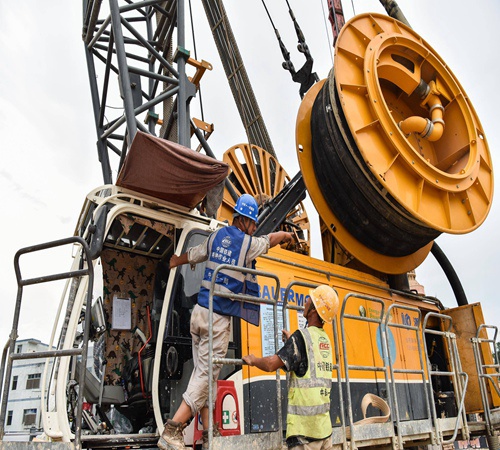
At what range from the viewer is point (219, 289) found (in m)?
3.57

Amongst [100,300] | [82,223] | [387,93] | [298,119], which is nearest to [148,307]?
[100,300]

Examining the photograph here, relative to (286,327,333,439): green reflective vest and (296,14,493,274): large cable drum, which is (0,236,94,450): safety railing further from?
(296,14,493,274): large cable drum

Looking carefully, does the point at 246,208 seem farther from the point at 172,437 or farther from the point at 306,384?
the point at 172,437

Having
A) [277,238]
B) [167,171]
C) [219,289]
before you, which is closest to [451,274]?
[277,238]

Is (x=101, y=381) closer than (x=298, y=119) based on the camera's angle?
Yes

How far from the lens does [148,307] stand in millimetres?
4812

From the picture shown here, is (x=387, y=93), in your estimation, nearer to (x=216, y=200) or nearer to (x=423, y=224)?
(x=423, y=224)

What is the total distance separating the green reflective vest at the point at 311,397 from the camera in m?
3.03

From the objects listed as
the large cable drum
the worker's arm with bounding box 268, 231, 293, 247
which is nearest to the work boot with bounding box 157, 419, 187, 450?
the worker's arm with bounding box 268, 231, 293, 247

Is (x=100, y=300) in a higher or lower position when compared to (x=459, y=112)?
lower

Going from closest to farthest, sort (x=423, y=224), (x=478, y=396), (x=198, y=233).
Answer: (x=198, y=233) → (x=423, y=224) → (x=478, y=396)

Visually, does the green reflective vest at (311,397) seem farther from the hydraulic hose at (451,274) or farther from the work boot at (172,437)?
the hydraulic hose at (451,274)

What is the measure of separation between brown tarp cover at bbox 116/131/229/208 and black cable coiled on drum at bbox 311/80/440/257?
6.13 feet

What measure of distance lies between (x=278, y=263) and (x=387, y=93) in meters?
3.22
